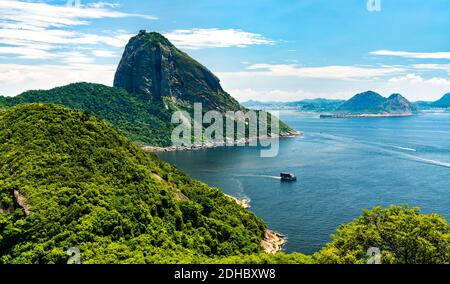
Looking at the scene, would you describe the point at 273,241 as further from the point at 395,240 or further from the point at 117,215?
the point at 395,240

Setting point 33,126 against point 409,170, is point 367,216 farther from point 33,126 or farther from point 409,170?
point 409,170

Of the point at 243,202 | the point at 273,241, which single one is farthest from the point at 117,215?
the point at 243,202

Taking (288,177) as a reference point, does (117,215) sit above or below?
above

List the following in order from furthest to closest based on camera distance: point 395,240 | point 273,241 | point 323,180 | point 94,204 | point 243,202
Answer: point 323,180
point 243,202
point 273,241
point 94,204
point 395,240

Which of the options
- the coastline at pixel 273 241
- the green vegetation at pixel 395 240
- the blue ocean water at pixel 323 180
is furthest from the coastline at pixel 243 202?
the green vegetation at pixel 395 240

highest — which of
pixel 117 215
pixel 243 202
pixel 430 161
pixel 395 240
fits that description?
pixel 395 240

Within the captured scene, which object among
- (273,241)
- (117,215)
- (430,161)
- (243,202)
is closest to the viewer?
(117,215)

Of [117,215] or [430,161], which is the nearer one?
[117,215]

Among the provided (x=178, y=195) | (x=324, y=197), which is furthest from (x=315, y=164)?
(x=178, y=195)
